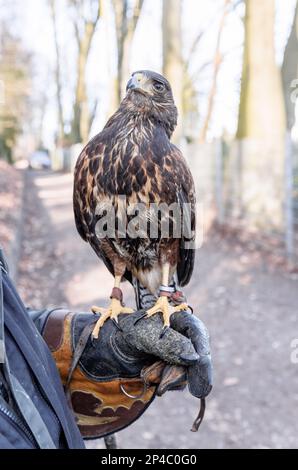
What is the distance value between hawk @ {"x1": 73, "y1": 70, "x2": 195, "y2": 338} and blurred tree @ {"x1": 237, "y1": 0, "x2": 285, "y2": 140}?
729 centimetres

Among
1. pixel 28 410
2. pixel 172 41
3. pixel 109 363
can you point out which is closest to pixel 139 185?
pixel 109 363

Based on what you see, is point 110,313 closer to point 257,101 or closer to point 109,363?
point 109,363

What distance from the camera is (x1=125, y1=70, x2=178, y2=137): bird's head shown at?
2359mm

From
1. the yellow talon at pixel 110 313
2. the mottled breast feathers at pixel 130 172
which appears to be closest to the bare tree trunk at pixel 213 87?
the mottled breast feathers at pixel 130 172

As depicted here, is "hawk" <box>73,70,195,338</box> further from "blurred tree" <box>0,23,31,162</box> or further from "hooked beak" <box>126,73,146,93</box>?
"blurred tree" <box>0,23,31,162</box>

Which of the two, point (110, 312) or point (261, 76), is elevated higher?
point (261, 76)

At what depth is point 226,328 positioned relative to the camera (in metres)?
5.98

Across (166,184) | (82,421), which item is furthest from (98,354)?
(166,184)

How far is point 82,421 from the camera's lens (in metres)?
2.23

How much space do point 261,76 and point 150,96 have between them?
784 centimetres

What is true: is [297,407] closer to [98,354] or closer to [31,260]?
[98,354]

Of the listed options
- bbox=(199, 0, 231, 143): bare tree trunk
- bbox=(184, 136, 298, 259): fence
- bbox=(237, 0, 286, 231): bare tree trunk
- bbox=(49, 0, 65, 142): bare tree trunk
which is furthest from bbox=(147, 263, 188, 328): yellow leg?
bbox=(49, 0, 65, 142): bare tree trunk
